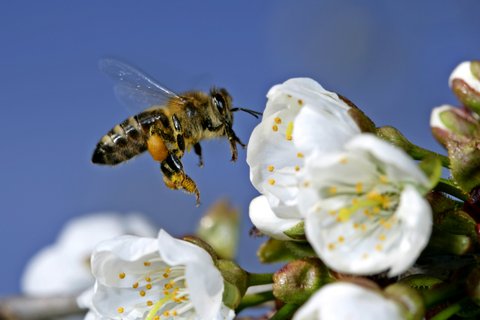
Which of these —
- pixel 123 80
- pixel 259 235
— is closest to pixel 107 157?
pixel 123 80

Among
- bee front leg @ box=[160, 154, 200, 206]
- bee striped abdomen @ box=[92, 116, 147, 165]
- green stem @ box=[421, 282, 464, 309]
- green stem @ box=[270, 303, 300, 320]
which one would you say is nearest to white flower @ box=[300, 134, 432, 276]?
green stem @ box=[421, 282, 464, 309]

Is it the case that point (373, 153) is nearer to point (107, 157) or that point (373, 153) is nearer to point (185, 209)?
point (107, 157)

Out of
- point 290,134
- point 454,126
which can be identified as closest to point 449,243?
point 290,134

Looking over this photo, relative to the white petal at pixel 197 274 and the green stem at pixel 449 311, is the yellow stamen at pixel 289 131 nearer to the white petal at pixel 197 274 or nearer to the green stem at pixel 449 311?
the white petal at pixel 197 274

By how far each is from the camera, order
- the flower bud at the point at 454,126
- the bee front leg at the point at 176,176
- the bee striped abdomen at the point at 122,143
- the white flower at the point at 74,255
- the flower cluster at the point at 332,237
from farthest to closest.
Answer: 1. the white flower at the point at 74,255
2. the bee striped abdomen at the point at 122,143
3. the bee front leg at the point at 176,176
4. the flower bud at the point at 454,126
5. the flower cluster at the point at 332,237

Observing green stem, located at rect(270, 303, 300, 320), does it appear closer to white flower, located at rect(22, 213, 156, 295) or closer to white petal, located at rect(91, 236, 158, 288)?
white petal, located at rect(91, 236, 158, 288)

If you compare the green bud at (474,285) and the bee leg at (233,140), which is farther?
the bee leg at (233,140)

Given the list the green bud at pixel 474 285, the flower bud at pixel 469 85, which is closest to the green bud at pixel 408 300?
the green bud at pixel 474 285

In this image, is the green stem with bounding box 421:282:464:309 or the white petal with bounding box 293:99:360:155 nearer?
the white petal with bounding box 293:99:360:155
